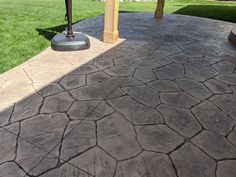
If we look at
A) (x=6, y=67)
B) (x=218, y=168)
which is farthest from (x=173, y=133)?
(x=6, y=67)

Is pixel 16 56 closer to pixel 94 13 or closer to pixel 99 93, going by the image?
pixel 99 93

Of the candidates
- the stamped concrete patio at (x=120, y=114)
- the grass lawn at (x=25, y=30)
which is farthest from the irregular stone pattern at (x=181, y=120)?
the grass lawn at (x=25, y=30)

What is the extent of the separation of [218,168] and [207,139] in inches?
17.3

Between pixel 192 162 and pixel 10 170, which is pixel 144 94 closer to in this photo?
pixel 192 162

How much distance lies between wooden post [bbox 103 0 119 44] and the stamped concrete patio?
0.52 meters

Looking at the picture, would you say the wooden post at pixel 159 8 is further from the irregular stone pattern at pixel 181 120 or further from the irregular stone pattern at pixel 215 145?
the irregular stone pattern at pixel 215 145

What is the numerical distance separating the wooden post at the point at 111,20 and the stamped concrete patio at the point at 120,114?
0.52 m

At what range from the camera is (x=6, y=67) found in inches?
170

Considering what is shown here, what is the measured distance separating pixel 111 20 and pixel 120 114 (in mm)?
3128

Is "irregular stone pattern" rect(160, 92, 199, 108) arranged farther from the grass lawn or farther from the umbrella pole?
the grass lawn

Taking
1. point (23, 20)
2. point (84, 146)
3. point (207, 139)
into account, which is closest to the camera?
point (84, 146)

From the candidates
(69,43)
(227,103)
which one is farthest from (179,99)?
(69,43)

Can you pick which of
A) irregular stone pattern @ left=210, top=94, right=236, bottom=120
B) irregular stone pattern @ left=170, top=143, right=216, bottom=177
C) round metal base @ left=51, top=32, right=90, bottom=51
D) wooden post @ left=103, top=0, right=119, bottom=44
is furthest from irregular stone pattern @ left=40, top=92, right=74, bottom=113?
wooden post @ left=103, top=0, right=119, bottom=44

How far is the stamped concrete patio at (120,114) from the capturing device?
246 cm
